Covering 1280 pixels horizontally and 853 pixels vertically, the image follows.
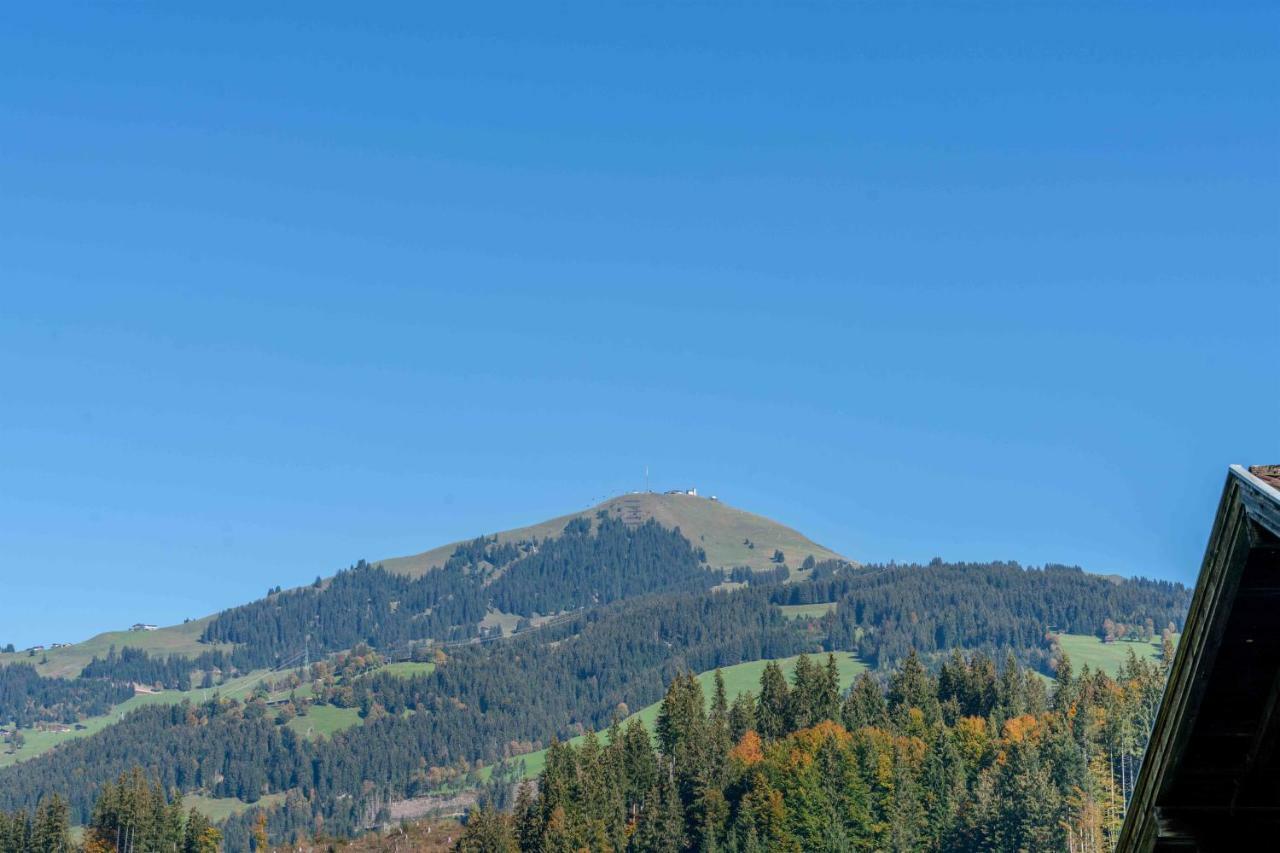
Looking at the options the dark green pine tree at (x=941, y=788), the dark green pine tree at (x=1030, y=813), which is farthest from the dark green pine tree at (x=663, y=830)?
the dark green pine tree at (x=1030, y=813)

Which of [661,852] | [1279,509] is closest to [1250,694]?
[1279,509]

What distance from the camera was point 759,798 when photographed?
18425 centimetres

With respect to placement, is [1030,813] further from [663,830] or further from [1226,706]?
[1226,706]

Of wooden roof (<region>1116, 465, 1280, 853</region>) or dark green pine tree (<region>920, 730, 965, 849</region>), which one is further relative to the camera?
dark green pine tree (<region>920, 730, 965, 849</region>)

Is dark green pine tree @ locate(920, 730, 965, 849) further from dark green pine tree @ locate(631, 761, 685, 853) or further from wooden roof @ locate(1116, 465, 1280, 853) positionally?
wooden roof @ locate(1116, 465, 1280, 853)

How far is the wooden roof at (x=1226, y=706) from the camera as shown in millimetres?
13336

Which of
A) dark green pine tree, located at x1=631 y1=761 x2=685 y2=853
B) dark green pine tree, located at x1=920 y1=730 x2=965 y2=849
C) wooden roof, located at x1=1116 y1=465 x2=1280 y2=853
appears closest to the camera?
wooden roof, located at x1=1116 y1=465 x2=1280 y2=853

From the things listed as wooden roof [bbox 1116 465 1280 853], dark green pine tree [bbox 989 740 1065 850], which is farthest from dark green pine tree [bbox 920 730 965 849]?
wooden roof [bbox 1116 465 1280 853]

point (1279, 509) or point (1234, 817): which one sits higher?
point (1279, 509)

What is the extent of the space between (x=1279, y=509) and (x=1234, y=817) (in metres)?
3.80

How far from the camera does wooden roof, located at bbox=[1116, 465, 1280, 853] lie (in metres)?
13.3

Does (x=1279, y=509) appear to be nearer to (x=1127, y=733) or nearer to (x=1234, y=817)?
(x=1234, y=817)

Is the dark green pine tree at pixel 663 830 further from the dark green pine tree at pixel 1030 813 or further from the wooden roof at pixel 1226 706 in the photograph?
the wooden roof at pixel 1226 706

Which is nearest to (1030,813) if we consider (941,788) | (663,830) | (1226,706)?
(941,788)
